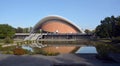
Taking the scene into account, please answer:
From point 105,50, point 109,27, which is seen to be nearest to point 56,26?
point 109,27

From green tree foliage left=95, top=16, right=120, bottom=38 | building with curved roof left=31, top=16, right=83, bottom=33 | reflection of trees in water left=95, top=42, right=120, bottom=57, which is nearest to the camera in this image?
reflection of trees in water left=95, top=42, right=120, bottom=57

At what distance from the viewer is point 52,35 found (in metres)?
70.9

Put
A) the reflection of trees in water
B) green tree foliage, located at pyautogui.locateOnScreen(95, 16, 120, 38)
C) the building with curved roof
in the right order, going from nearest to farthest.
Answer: the reflection of trees in water
green tree foliage, located at pyautogui.locateOnScreen(95, 16, 120, 38)
the building with curved roof

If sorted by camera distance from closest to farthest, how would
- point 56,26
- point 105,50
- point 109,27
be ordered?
point 105,50 → point 109,27 → point 56,26

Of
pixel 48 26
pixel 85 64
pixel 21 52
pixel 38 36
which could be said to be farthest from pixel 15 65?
pixel 48 26

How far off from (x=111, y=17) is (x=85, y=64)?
132 feet

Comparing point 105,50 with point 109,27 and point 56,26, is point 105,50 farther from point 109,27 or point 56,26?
point 56,26

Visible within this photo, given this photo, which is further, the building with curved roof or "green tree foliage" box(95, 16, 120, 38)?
the building with curved roof

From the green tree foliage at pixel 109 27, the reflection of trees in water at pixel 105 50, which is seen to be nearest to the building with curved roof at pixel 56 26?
the green tree foliage at pixel 109 27

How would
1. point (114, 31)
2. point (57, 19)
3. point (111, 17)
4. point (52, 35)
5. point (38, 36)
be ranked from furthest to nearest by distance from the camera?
1. point (57, 19)
2. point (52, 35)
3. point (38, 36)
4. point (111, 17)
5. point (114, 31)

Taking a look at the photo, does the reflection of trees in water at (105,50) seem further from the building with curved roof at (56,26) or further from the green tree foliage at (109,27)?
the building with curved roof at (56,26)

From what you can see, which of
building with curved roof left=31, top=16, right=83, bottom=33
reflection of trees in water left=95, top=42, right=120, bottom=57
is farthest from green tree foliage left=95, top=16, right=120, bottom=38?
building with curved roof left=31, top=16, right=83, bottom=33

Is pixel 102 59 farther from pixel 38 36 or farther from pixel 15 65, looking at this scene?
pixel 38 36

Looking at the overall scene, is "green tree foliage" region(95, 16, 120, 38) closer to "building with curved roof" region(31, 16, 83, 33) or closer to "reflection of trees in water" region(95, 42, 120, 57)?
"reflection of trees in water" region(95, 42, 120, 57)
